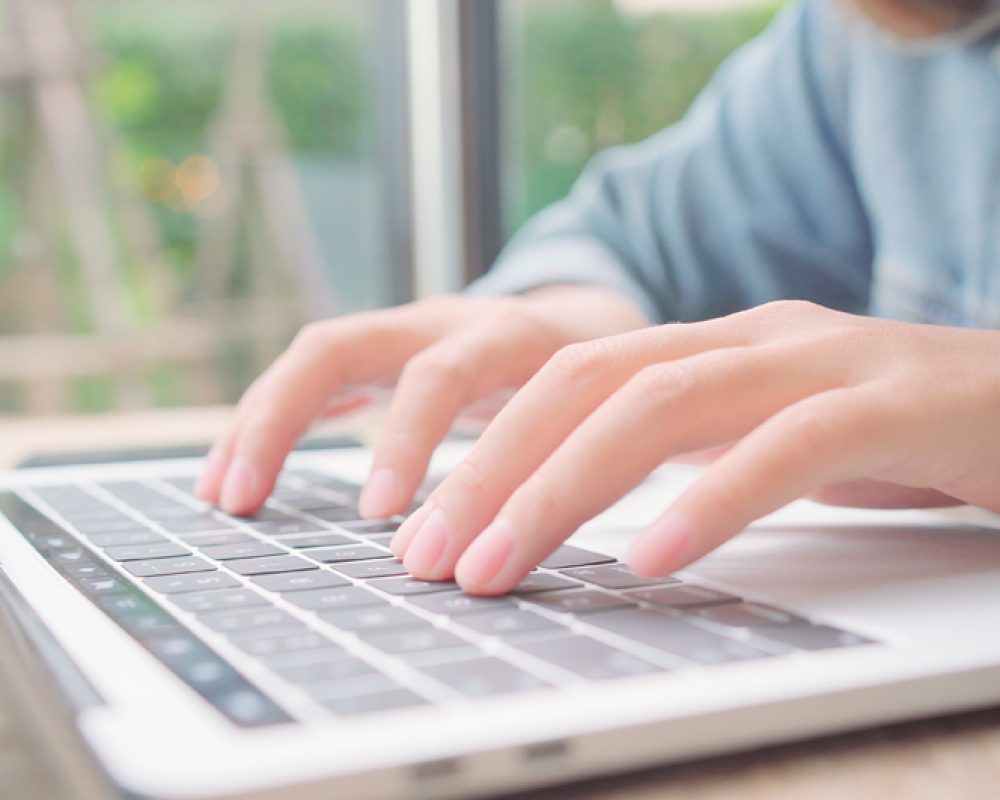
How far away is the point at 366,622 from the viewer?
31cm

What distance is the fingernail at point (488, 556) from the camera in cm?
34

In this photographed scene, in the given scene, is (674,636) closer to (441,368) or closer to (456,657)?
(456,657)

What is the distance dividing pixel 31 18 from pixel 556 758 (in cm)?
207

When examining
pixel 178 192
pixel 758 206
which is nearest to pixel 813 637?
pixel 758 206

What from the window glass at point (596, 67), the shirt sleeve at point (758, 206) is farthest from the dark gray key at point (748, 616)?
the window glass at point (596, 67)

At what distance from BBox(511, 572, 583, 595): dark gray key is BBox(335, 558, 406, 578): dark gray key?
42 millimetres

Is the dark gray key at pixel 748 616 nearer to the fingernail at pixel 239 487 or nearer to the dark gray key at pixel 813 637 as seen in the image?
the dark gray key at pixel 813 637

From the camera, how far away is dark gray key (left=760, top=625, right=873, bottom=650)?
29 centimetres

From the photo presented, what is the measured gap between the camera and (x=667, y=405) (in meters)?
0.37

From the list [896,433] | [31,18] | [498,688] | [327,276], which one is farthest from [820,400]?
[31,18]

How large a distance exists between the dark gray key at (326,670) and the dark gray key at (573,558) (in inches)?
4.6

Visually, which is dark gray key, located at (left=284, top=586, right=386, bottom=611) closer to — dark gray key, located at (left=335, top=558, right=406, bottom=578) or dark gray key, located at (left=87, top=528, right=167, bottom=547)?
dark gray key, located at (left=335, top=558, right=406, bottom=578)

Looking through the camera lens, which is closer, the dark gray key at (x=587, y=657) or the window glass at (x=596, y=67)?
the dark gray key at (x=587, y=657)

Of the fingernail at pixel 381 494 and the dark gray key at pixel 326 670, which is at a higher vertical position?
the dark gray key at pixel 326 670
